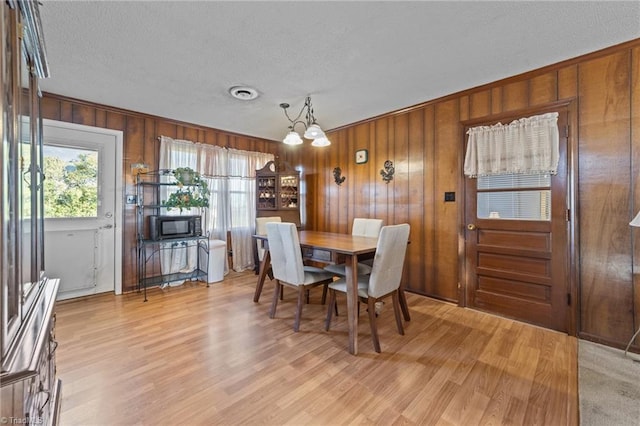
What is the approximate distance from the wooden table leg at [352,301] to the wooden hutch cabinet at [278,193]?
9.02ft

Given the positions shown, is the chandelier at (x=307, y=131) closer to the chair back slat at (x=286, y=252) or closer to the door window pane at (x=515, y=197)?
the chair back slat at (x=286, y=252)

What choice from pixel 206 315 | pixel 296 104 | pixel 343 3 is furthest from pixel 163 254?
pixel 343 3

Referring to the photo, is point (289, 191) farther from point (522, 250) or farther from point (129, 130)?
point (522, 250)

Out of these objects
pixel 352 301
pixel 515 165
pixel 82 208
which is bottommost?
pixel 352 301

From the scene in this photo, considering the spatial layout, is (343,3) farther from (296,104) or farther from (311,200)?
(311,200)

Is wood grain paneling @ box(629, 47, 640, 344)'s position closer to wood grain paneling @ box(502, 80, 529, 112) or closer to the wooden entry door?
the wooden entry door

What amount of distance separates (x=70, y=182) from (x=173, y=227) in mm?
1213

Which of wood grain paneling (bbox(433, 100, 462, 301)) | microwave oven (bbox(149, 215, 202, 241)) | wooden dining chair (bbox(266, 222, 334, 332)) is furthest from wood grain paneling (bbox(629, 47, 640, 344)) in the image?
microwave oven (bbox(149, 215, 202, 241))

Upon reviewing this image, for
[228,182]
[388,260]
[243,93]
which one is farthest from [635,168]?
[228,182]

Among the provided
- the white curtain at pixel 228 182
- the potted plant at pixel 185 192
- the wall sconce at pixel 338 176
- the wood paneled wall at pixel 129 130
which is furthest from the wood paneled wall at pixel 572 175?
the wood paneled wall at pixel 129 130

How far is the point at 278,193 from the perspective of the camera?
188 inches

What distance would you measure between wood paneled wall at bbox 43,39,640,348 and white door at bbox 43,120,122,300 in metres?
0.14

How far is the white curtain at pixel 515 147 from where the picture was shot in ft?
8.16

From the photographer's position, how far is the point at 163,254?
3924 mm
